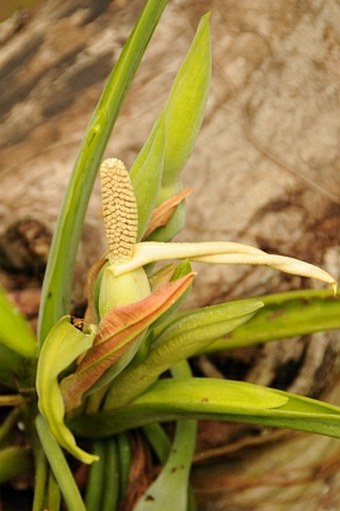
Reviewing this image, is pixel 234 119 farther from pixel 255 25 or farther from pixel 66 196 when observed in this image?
pixel 66 196

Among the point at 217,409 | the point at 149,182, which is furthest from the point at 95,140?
the point at 217,409

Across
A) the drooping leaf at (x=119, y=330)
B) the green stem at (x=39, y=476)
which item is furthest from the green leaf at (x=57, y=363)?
the green stem at (x=39, y=476)

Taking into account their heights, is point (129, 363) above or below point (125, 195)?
below

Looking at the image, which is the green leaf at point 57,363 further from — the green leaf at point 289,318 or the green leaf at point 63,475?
the green leaf at point 289,318

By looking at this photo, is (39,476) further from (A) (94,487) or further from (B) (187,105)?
(B) (187,105)

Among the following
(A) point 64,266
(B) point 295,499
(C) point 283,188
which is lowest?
(B) point 295,499

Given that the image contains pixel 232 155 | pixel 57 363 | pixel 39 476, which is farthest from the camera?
pixel 232 155

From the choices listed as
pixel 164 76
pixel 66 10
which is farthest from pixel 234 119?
pixel 66 10
